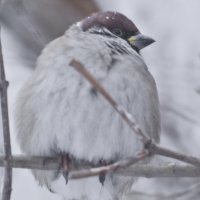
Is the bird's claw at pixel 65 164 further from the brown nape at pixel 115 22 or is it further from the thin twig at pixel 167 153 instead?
the thin twig at pixel 167 153

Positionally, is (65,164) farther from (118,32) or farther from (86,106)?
(118,32)

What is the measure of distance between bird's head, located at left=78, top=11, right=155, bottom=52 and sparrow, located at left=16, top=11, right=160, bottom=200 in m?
0.03

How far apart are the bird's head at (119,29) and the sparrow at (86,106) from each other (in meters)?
0.03

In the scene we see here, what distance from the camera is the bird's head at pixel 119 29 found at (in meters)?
3.22

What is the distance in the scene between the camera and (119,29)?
3.24m

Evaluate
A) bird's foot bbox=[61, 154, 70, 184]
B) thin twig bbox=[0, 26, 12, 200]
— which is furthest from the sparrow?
thin twig bbox=[0, 26, 12, 200]

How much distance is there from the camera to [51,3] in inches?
113

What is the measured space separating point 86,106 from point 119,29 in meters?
0.62

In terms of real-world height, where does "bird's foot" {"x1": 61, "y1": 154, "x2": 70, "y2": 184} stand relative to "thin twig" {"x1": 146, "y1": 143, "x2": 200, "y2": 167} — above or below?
below

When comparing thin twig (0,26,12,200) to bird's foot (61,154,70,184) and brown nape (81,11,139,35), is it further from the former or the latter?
brown nape (81,11,139,35)

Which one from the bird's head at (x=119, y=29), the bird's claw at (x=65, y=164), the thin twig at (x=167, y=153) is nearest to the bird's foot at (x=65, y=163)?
the bird's claw at (x=65, y=164)

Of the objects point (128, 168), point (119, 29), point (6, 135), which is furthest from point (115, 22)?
point (6, 135)

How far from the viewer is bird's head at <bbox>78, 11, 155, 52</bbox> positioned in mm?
3219

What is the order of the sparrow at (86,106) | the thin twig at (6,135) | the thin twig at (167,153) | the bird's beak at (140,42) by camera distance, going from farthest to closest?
the bird's beak at (140,42) < the sparrow at (86,106) < the thin twig at (6,135) < the thin twig at (167,153)
